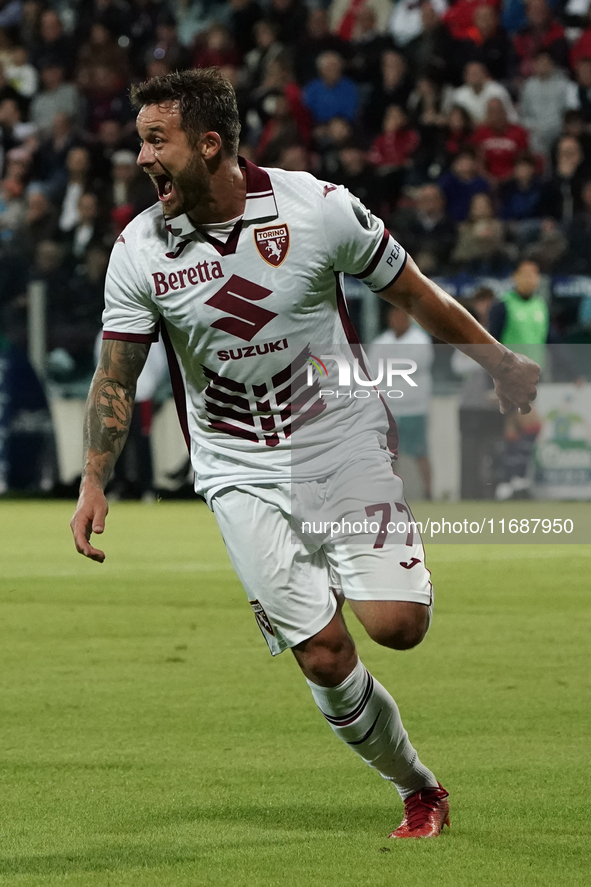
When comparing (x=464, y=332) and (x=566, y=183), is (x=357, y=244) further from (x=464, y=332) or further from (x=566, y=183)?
(x=566, y=183)

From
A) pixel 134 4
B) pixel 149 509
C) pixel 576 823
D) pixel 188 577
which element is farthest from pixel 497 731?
pixel 134 4

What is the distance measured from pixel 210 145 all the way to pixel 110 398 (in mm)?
808

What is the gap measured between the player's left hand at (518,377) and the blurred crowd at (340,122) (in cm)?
1040

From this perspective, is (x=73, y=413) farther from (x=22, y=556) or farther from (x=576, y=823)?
(x=576, y=823)

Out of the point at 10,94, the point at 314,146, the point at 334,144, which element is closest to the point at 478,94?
the point at 334,144

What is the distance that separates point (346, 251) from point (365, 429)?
1.78ft

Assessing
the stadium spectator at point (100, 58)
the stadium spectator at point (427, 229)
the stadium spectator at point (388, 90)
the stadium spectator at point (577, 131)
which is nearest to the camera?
the stadium spectator at point (427, 229)

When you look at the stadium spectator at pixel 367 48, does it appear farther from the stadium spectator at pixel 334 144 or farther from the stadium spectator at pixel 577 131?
the stadium spectator at pixel 577 131

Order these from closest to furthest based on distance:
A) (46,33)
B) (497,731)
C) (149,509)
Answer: (497,731) < (149,509) < (46,33)

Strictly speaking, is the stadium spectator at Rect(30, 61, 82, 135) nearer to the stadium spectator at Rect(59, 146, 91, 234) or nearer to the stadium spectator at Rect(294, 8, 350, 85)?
the stadium spectator at Rect(59, 146, 91, 234)

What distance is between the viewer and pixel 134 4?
20.5 meters

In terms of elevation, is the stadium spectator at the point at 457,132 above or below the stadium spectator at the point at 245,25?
below

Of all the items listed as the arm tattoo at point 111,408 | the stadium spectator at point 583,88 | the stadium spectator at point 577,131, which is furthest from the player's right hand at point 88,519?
the stadium spectator at point 583,88

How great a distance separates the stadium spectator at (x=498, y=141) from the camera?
1667cm
